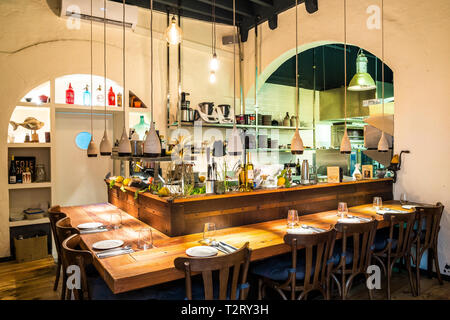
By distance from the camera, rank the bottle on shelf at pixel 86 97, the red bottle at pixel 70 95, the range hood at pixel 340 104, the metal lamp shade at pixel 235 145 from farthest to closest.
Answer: the range hood at pixel 340 104 < the bottle on shelf at pixel 86 97 < the red bottle at pixel 70 95 < the metal lamp shade at pixel 235 145

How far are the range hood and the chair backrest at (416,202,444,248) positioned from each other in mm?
2984

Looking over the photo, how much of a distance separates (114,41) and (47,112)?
1.49 metres

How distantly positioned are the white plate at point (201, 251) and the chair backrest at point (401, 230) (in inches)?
66.4

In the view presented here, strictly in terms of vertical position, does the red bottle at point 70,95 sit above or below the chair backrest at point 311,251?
above

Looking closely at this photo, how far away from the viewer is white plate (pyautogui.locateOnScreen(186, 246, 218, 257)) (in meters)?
2.00

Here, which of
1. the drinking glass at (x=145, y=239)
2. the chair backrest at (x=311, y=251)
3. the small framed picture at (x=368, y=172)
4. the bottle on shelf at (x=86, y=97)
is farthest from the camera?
the bottle on shelf at (x=86, y=97)

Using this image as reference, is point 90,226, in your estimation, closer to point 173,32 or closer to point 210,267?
point 210,267

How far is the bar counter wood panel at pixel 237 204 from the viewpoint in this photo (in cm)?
260

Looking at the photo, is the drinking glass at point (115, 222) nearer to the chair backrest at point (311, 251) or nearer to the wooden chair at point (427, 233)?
the chair backrest at point (311, 251)

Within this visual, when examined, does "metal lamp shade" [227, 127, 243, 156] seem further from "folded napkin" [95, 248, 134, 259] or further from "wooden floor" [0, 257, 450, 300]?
"wooden floor" [0, 257, 450, 300]

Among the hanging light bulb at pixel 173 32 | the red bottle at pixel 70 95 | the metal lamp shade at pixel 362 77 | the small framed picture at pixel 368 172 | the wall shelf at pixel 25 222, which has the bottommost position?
the wall shelf at pixel 25 222

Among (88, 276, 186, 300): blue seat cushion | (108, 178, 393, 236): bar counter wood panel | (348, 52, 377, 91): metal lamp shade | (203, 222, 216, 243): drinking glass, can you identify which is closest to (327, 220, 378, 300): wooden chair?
(108, 178, 393, 236): bar counter wood panel

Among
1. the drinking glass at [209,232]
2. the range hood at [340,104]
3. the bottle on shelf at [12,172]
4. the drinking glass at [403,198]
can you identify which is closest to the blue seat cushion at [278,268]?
the drinking glass at [209,232]

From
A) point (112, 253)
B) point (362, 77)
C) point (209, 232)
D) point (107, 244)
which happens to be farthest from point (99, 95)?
point (362, 77)
